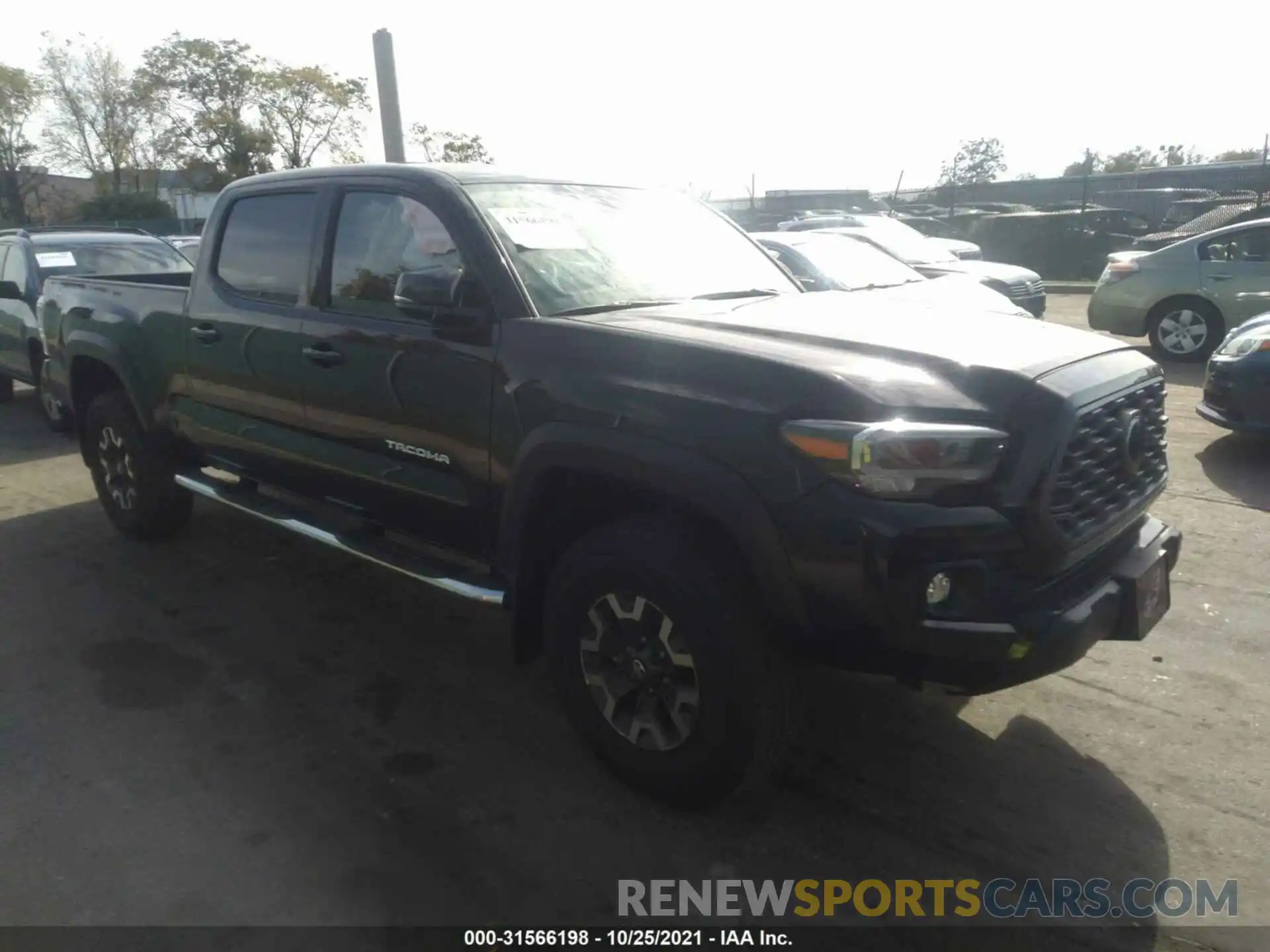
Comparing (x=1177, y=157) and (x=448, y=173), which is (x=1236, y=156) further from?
(x=448, y=173)

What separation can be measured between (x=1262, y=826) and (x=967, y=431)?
1.57 meters

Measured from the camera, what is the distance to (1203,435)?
7.39 m

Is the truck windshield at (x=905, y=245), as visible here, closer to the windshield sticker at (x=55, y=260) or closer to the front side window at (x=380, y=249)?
the front side window at (x=380, y=249)

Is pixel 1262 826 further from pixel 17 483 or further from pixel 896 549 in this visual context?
pixel 17 483

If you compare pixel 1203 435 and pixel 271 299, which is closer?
pixel 271 299

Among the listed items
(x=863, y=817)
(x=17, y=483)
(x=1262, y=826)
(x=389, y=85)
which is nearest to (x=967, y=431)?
(x=863, y=817)

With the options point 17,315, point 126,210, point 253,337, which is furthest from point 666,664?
point 126,210

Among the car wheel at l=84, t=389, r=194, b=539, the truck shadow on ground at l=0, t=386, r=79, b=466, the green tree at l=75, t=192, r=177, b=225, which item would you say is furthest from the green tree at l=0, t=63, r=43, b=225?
the car wheel at l=84, t=389, r=194, b=539

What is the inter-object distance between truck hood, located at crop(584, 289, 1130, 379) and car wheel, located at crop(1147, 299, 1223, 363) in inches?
318

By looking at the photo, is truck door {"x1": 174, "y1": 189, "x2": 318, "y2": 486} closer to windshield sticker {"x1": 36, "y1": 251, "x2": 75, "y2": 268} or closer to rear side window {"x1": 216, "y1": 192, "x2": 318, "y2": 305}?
rear side window {"x1": 216, "y1": 192, "x2": 318, "y2": 305}

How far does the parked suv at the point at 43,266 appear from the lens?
893cm

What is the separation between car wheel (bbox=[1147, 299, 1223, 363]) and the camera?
33.6 ft

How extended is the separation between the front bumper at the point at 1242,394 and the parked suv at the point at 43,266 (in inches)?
324

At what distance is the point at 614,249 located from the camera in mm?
3754
